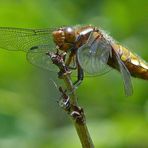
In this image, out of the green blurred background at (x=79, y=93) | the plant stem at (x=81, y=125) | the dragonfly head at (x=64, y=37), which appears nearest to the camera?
the plant stem at (x=81, y=125)


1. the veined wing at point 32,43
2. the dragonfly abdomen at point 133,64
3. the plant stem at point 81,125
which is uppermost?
the veined wing at point 32,43

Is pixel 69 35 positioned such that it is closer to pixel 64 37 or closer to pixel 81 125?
pixel 64 37

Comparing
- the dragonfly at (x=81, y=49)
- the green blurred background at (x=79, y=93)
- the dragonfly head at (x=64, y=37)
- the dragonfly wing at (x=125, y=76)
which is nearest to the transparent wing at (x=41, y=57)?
the dragonfly at (x=81, y=49)

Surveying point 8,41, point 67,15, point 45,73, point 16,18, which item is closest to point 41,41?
point 8,41

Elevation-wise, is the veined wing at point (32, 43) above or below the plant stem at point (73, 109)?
above

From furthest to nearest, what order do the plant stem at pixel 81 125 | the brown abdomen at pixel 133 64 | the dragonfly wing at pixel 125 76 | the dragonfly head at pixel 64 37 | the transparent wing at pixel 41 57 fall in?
the brown abdomen at pixel 133 64 < the transparent wing at pixel 41 57 < the dragonfly head at pixel 64 37 < the dragonfly wing at pixel 125 76 < the plant stem at pixel 81 125

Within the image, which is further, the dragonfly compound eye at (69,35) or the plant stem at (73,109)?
the dragonfly compound eye at (69,35)

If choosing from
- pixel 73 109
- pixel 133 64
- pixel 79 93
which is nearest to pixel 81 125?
pixel 73 109

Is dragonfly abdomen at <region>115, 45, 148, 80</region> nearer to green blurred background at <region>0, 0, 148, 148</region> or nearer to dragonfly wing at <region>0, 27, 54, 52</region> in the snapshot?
dragonfly wing at <region>0, 27, 54, 52</region>

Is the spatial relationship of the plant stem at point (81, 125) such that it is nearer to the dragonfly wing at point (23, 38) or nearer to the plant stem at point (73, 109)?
the plant stem at point (73, 109)
